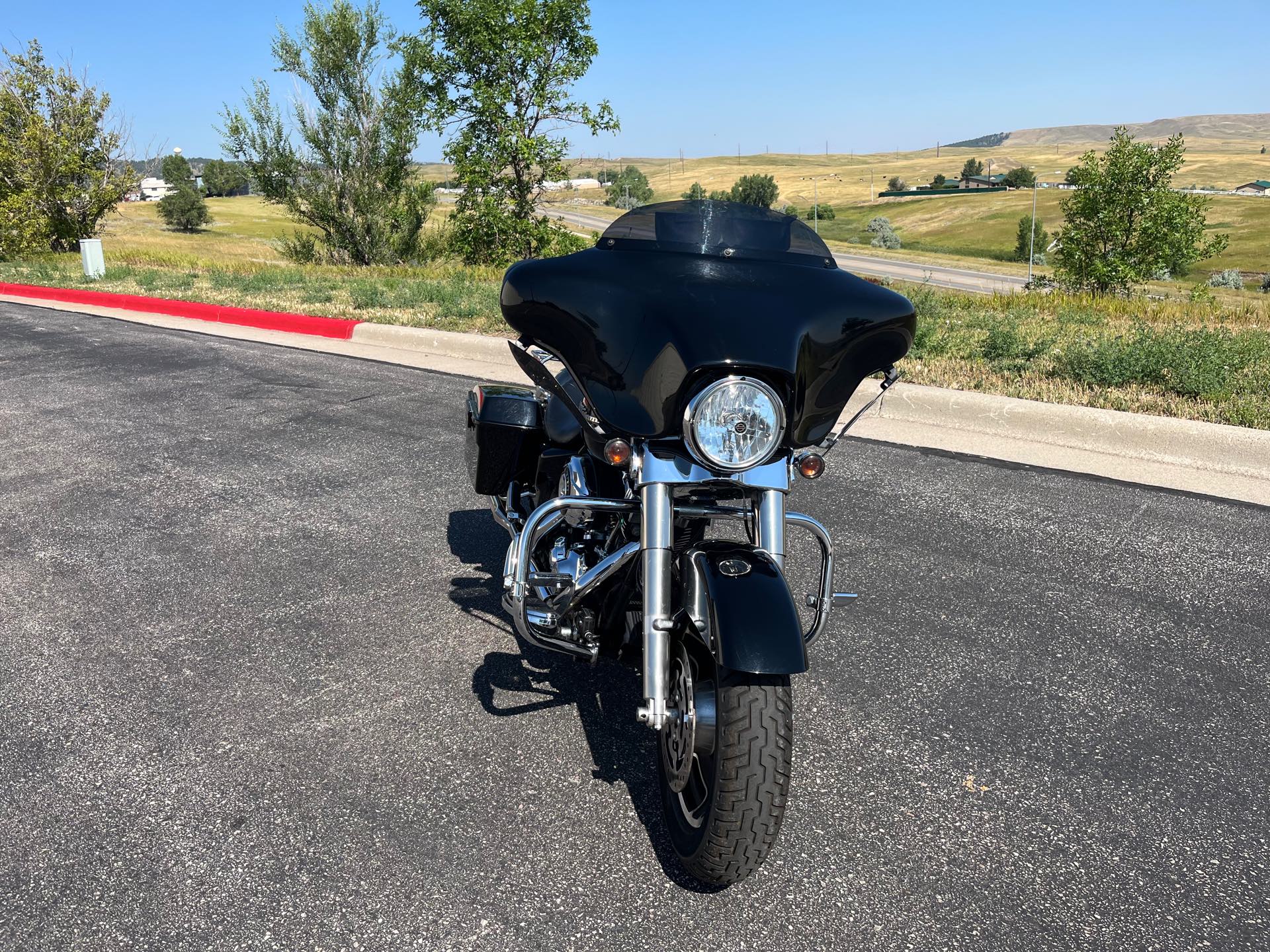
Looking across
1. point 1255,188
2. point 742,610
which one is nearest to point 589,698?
point 742,610

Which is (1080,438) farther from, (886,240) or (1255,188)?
(1255,188)

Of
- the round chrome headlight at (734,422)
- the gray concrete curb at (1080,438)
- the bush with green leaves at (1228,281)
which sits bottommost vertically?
the bush with green leaves at (1228,281)

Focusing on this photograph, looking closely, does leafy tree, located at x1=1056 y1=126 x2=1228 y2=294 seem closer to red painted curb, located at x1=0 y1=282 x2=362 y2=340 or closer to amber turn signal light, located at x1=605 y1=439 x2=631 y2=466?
red painted curb, located at x1=0 y1=282 x2=362 y2=340

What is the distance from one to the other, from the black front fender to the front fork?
2.9 inches

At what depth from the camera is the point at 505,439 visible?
4227mm

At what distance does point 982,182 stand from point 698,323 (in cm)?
18249

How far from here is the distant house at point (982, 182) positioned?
163 m

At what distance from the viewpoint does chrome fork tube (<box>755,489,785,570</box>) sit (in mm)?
2809

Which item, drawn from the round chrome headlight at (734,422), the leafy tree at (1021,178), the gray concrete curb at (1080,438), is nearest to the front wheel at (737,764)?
the round chrome headlight at (734,422)

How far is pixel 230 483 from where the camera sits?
20.1 feet

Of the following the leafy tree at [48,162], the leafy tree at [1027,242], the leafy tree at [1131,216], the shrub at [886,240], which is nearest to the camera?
the leafy tree at [48,162]

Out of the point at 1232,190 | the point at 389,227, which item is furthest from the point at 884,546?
the point at 1232,190

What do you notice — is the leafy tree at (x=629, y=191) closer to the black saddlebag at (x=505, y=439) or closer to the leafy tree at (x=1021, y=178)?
the leafy tree at (x=1021, y=178)

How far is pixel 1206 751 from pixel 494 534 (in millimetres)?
3271
